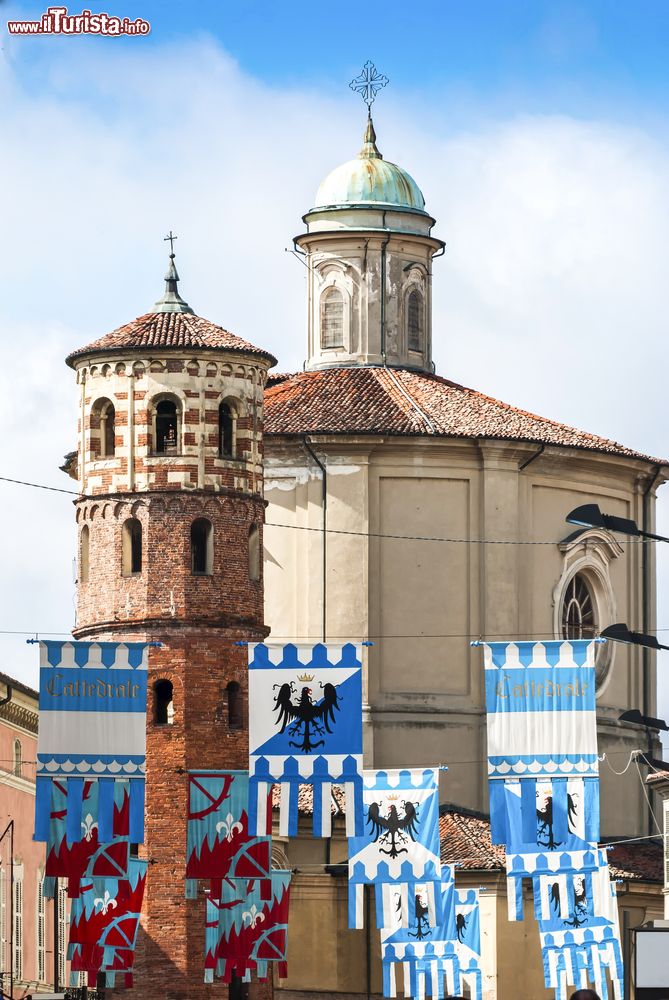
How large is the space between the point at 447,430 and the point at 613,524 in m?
5.04

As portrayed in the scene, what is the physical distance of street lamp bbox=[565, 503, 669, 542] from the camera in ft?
255

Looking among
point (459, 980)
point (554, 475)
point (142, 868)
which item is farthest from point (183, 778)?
point (554, 475)

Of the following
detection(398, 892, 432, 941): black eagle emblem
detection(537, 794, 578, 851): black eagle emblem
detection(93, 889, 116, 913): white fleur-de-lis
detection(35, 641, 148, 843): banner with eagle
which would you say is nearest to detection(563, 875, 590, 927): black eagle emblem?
detection(537, 794, 578, 851): black eagle emblem

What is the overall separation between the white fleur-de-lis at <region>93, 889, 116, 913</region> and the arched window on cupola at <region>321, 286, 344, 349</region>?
1993 centimetres

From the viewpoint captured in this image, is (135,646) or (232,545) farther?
(232,545)

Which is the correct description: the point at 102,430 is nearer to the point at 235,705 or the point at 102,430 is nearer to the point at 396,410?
the point at 235,705

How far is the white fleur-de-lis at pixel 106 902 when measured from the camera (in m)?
64.4

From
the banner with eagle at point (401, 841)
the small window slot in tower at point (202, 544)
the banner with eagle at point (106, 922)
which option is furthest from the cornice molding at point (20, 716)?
the banner with eagle at point (401, 841)

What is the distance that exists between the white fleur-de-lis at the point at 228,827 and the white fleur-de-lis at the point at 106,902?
317 cm

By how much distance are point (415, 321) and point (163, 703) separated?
1589 cm

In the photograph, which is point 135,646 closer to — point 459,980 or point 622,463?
point 459,980

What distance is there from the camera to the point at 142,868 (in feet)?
214

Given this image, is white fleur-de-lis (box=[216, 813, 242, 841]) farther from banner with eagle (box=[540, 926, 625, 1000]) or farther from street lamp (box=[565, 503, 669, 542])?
street lamp (box=[565, 503, 669, 542])

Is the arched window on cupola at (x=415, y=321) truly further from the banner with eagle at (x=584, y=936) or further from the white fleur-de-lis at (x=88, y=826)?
the white fleur-de-lis at (x=88, y=826)
